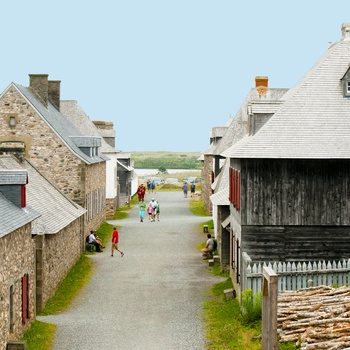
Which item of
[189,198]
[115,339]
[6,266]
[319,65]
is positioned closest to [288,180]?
[319,65]

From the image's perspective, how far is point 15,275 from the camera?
2138 cm

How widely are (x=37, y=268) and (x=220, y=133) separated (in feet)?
102

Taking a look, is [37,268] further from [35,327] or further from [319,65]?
[319,65]

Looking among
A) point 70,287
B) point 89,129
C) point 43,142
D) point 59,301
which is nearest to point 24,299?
point 59,301

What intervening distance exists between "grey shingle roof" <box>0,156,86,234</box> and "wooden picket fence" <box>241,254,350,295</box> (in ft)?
23.5

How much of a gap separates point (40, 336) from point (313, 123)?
10.4 m

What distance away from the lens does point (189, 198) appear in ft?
265

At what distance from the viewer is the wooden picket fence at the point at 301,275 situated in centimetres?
2338

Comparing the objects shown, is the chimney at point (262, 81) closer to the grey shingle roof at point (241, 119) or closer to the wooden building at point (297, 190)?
the grey shingle roof at point (241, 119)

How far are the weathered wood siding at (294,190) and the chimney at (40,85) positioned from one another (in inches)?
844

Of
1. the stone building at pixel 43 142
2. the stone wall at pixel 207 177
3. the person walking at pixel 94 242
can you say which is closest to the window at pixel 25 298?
the person walking at pixel 94 242

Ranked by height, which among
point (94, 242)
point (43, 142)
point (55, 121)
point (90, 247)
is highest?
point (55, 121)

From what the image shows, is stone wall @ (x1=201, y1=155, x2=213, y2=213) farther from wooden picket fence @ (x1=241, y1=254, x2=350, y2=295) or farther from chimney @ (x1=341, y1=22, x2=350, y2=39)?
wooden picket fence @ (x1=241, y1=254, x2=350, y2=295)

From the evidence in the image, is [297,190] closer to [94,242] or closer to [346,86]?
[346,86]
